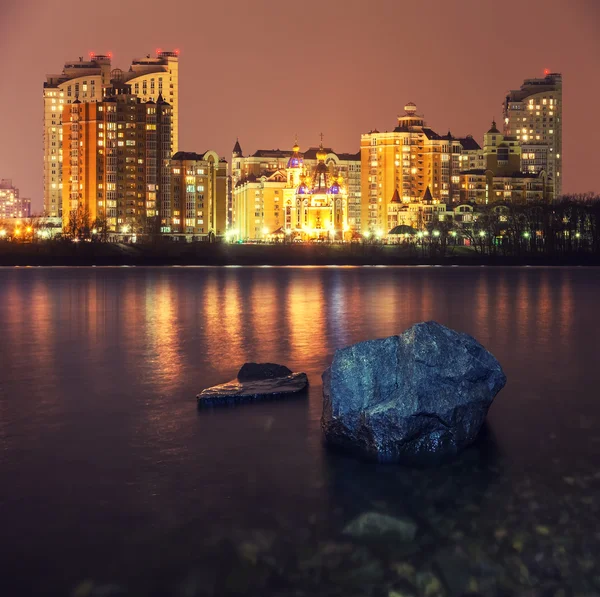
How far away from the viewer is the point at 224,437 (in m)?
14.4

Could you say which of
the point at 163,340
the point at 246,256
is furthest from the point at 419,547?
the point at 246,256

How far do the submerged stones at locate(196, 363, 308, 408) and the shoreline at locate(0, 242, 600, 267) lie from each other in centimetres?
11546

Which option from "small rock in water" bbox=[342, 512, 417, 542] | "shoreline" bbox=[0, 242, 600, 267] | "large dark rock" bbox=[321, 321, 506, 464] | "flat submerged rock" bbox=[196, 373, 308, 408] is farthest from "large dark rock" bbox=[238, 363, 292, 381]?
"shoreline" bbox=[0, 242, 600, 267]

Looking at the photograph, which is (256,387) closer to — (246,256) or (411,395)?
(411,395)

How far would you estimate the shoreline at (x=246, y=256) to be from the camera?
430ft

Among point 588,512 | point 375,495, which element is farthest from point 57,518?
point 588,512

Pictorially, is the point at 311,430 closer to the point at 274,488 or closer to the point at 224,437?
the point at 224,437

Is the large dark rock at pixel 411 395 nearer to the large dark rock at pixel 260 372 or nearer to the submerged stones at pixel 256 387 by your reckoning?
the submerged stones at pixel 256 387

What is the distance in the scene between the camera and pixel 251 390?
17766 mm

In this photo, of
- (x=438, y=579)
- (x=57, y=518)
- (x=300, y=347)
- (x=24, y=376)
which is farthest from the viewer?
(x=300, y=347)

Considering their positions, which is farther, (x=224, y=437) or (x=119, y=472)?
(x=224, y=437)

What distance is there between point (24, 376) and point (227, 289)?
44.3 metres

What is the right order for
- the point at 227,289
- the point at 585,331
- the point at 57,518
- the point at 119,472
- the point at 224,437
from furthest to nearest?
the point at 227,289, the point at 585,331, the point at 224,437, the point at 119,472, the point at 57,518

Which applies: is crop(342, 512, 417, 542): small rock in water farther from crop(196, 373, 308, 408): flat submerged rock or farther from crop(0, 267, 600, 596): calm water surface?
crop(196, 373, 308, 408): flat submerged rock
